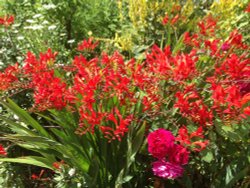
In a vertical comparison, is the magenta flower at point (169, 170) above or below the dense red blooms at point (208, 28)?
below

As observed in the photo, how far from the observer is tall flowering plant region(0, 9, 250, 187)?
180 centimetres

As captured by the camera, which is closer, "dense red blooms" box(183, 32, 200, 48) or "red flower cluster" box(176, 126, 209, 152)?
"red flower cluster" box(176, 126, 209, 152)

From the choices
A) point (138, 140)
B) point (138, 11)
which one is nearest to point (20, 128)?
point (138, 140)

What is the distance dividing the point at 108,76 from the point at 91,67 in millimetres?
142

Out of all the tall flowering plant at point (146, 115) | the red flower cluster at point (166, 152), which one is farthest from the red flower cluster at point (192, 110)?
the red flower cluster at point (166, 152)

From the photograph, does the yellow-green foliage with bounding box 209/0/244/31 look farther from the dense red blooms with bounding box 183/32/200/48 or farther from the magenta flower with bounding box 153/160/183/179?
the magenta flower with bounding box 153/160/183/179

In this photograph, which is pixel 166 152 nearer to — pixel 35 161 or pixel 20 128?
pixel 35 161

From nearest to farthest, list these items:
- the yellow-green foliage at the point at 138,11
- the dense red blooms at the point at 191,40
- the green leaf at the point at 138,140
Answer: the green leaf at the point at 138,140 < the dense red blooms at the point at 191,40 < the yellow-green foliage at the point at 138,11

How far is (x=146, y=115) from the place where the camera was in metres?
1.93

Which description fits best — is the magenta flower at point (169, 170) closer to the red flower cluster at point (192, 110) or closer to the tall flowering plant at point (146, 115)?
the tall flowering plant at point (146, 115)

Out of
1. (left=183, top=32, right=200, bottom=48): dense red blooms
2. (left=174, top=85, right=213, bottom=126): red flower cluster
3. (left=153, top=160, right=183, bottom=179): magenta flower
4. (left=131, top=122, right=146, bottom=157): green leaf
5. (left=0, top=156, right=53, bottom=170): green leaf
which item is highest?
(left=183, top=32, right=200, bottom=48): dense red blooms

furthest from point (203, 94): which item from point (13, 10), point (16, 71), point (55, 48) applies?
point (13, 10)

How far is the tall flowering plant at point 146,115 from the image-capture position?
1800 mm

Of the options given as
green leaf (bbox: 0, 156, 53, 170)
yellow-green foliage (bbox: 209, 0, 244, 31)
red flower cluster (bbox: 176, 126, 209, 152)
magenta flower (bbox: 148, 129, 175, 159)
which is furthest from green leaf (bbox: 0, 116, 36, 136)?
yellow-green foliage (bbox: 209, 0, 244, 31)
